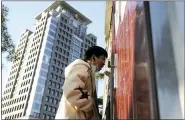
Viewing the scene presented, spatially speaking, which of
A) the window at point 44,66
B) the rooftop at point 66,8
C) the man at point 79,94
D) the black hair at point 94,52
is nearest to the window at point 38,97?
the window at point 44,66

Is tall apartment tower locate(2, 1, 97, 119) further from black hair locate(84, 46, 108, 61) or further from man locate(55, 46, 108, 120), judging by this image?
man locate(55, 46, 108, 120)

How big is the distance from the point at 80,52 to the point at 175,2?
80295mm

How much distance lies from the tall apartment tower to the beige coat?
60.5 metres

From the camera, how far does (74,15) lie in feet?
275

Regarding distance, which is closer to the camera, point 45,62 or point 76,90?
point 76,90

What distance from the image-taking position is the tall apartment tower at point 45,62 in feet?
213

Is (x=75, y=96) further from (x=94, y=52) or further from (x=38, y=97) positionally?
(x=38, y=97)

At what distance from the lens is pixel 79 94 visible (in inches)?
74.7

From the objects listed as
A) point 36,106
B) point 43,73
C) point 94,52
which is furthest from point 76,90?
point 43,73

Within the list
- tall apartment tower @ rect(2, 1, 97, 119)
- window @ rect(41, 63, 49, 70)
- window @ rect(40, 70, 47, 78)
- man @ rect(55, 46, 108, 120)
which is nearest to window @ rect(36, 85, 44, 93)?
tall apartment tower @ rect(2, 1, 97, 119)

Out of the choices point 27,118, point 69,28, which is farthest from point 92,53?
point 69,28

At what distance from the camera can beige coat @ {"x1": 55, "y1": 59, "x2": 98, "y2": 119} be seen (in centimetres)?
188

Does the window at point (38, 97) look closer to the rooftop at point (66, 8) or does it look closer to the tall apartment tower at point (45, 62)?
the tall apartment tower at point (45, 62)

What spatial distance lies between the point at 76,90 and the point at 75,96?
0.05m
